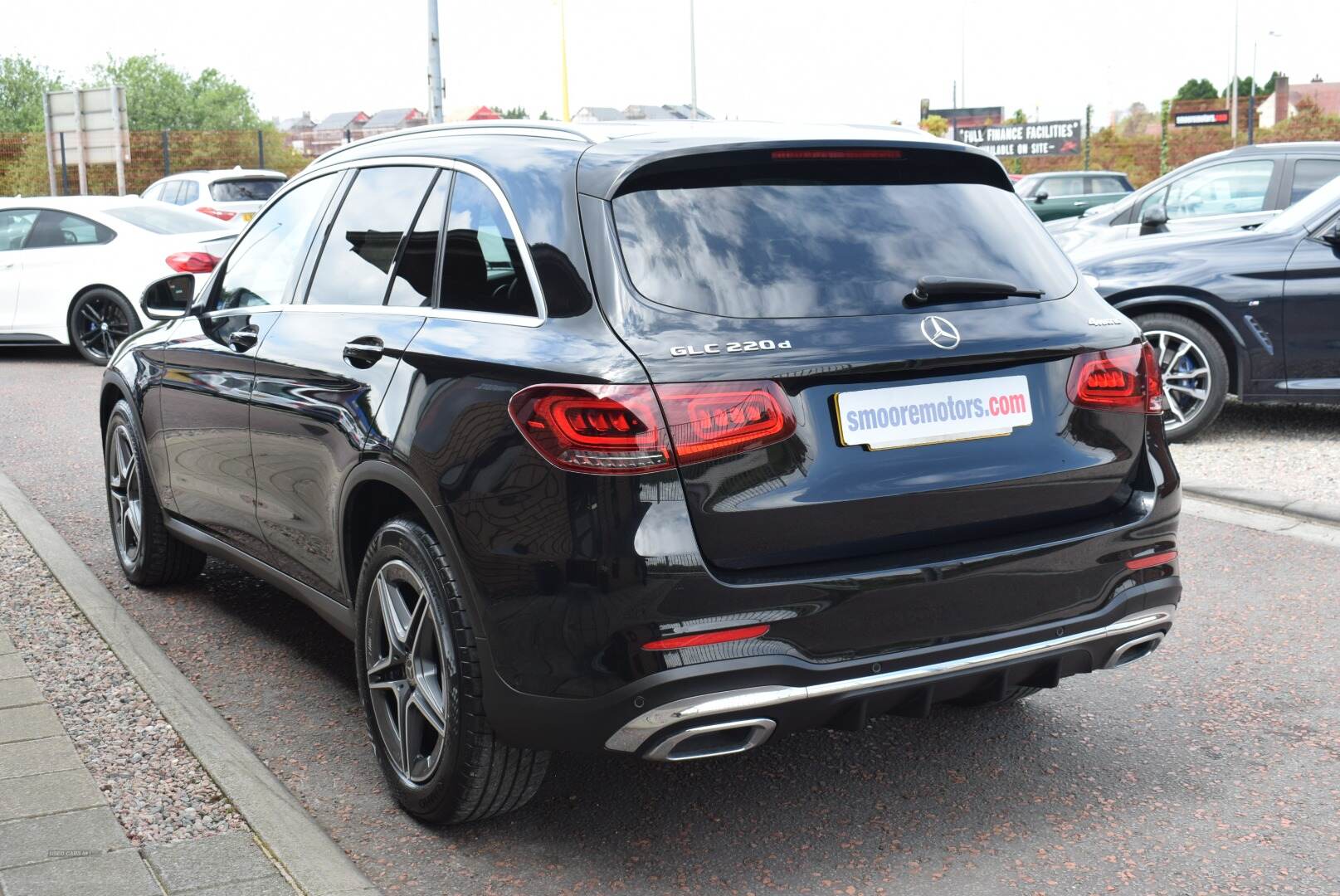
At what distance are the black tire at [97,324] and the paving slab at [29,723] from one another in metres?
10.5

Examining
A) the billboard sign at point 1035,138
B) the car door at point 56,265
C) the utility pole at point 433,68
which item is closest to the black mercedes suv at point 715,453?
the car door at point 56,265

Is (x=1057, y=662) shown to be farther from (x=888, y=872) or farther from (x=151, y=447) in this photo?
(x=151, y=447)

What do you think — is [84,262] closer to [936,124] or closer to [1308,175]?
[1308,175]

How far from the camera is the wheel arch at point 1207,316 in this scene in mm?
8648

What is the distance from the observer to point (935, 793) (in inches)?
151

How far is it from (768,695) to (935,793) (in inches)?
38.7

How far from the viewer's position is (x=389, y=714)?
12.5 ft

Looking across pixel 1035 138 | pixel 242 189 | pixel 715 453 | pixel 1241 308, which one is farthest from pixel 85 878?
pixel 1035 138

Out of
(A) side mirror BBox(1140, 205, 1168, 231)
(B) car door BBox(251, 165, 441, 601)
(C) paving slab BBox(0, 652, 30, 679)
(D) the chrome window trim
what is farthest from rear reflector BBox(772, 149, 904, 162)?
(A) side mirror BBox(1140, 205, 1168, 231)

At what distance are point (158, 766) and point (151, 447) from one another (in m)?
2.02

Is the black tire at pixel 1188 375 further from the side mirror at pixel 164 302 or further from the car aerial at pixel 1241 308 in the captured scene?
the side mirror at pixel 164 302

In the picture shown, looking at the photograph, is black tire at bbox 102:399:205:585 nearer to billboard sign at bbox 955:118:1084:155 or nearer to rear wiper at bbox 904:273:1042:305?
rear wiper at bbox 904:273:1042:305

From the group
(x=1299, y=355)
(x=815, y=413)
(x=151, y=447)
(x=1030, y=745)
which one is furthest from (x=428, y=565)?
(x=1299, y=355)

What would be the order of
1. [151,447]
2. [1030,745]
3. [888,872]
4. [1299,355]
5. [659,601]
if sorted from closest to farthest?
[659,601], [888,872], [1030,745], [151,447], [1299,355]
